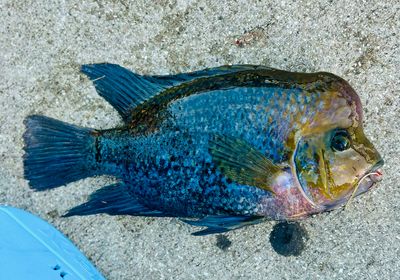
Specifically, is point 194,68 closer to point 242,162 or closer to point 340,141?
point 242,162

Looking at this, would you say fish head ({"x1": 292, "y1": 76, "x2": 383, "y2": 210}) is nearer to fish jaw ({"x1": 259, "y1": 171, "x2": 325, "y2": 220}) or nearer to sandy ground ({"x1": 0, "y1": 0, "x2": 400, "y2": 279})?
fish jaw ({"x1": 259, "y1": 171, "x2": 325, "y2": 220})

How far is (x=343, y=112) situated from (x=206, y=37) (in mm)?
850

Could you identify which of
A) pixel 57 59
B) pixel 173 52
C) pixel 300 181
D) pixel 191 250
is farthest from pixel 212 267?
pixel 57 59

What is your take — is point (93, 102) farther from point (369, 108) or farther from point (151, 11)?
point (369, 108)

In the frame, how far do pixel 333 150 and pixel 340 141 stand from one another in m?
0.05

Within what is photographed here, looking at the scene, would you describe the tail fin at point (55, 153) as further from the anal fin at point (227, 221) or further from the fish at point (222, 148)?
the anal fin at point (227, 221)

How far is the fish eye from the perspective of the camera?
1853 millimetres

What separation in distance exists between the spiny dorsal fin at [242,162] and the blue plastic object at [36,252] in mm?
1013

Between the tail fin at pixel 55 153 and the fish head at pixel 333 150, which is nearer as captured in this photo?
the fish head at pixel 333 150

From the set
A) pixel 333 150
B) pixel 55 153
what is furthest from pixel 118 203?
pixel 333 150

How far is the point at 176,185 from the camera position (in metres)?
2.02

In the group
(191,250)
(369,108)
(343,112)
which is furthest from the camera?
(191,250)

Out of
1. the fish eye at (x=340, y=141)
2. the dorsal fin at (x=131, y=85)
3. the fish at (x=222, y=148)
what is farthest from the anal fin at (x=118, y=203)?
the fish eye at (x=340, y=141)

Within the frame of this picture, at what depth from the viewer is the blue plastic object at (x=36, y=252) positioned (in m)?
2.23
